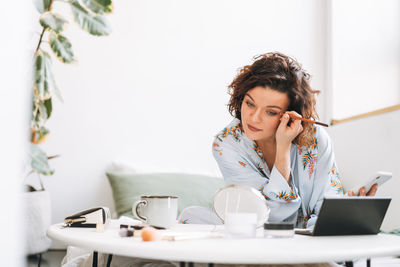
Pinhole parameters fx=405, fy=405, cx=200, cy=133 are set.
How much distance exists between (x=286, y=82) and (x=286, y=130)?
18 cm

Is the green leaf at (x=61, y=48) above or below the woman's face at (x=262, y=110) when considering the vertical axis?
above

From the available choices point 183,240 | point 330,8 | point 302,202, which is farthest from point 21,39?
point 330,8

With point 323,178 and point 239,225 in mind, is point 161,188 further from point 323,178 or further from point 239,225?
point 239,225

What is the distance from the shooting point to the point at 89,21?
87.3 inches

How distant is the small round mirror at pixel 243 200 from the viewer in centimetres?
92

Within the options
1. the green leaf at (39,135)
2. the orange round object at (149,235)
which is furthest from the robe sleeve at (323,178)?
the green leaf at (39,135)

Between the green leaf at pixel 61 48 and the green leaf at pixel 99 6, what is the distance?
9.4 inches

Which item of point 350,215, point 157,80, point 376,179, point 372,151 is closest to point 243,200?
point 350,215

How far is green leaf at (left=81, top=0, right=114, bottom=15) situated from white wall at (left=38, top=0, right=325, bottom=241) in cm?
52

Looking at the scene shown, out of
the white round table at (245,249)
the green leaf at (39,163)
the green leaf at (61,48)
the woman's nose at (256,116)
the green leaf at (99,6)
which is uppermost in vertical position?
the green leaf at (99,6)

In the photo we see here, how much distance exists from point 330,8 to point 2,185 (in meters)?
2.97

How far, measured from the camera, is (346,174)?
2.54 metres

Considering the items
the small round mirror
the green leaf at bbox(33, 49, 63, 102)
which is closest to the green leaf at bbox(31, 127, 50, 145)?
the green leaf at bbox(33, 49, 63, 102)

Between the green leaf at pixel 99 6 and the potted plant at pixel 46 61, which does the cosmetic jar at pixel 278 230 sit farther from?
the green leaf at pixel 99 6
